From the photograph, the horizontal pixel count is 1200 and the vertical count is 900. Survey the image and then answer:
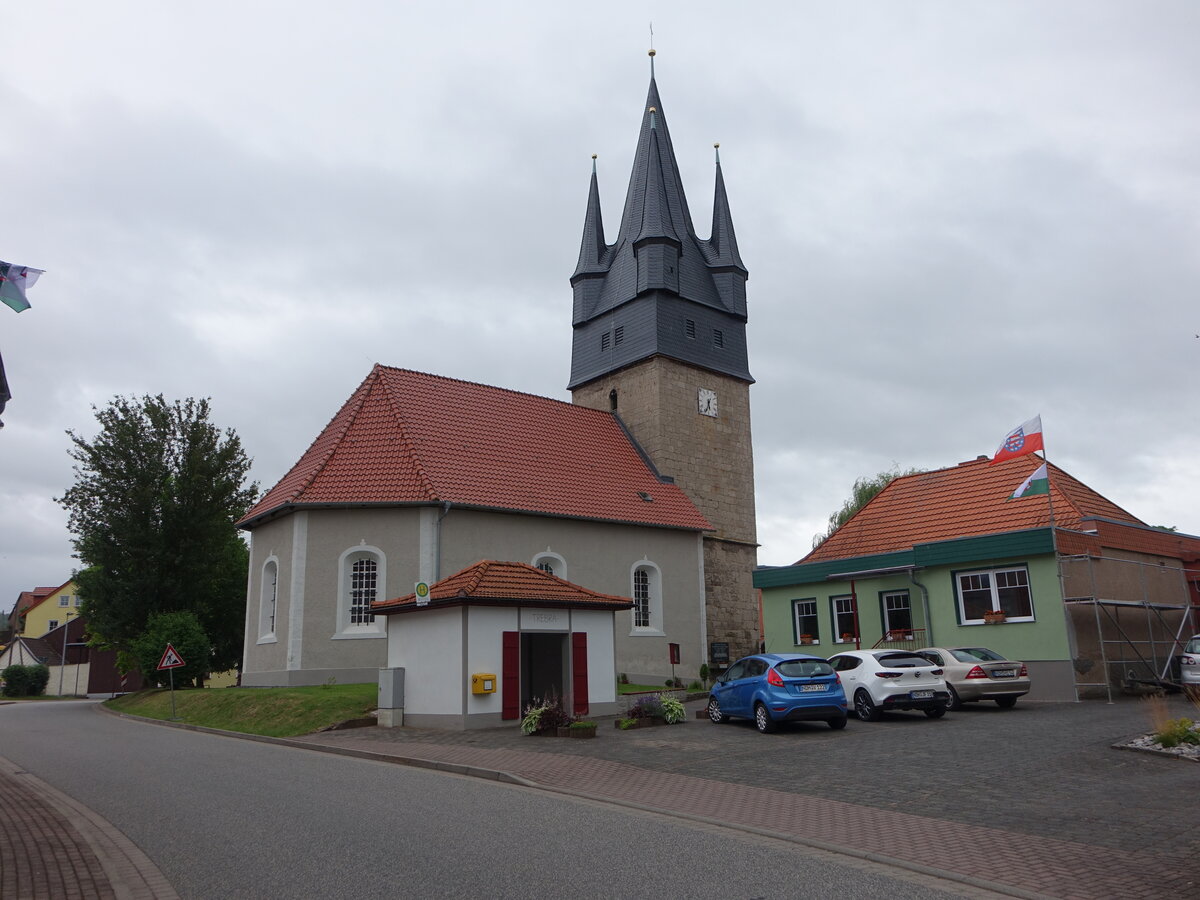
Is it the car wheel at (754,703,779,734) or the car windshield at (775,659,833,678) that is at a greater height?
the car windshield at (775,659,833,678)

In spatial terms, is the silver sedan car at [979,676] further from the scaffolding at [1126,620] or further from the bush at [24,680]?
the bush at [24,680]

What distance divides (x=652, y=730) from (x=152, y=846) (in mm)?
11027

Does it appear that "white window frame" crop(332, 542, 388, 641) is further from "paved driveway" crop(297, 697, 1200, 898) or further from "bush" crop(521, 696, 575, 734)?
"bush" crop(521, 696, 575, 734)

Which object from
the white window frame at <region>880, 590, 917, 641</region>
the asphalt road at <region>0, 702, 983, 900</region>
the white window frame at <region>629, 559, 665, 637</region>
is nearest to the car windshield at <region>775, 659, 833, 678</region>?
the asphalt road at <region>0, 702, 983, 900</region>

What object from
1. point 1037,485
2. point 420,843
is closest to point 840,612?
point 1037,485

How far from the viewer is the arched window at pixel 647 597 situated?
102ft

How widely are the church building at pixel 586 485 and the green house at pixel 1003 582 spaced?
4926 millimetres

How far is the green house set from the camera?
21891 mm

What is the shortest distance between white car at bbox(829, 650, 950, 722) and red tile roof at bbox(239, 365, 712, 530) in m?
12.1

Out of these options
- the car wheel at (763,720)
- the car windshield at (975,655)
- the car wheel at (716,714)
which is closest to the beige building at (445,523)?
the car wheel at (716,714)

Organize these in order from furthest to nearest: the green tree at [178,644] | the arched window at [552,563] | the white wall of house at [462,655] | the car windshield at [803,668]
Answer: the green tree at [178,644], the arched window at [552,563], the white wall of house at [462,655], the car windshield at [803,668]

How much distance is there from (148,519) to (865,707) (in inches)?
1091

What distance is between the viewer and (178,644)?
31.3 metres

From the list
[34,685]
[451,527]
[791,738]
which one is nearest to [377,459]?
[451,527]
